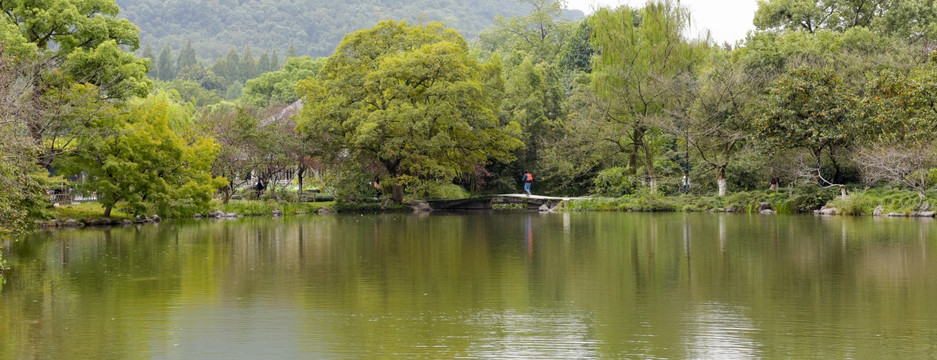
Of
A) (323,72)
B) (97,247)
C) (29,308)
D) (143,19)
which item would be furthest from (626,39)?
(143,19)

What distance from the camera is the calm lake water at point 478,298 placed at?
8016mm

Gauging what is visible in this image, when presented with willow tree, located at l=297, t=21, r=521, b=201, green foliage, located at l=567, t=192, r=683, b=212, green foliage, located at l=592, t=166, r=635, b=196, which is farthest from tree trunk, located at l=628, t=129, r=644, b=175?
willow tree, located at l=297, t=21, r=521, b=201

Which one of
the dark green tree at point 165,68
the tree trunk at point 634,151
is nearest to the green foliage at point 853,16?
the tree trunk at point 634,151

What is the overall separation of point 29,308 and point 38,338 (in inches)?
83.8

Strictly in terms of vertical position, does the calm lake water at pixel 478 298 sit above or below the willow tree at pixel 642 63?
below

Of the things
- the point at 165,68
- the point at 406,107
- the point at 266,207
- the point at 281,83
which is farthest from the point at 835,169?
the point at 165,68

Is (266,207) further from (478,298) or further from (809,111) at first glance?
(478,298)

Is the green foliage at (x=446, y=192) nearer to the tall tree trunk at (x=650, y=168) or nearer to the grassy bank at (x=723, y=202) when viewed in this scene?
the grassy bank at (x=723, y=202)

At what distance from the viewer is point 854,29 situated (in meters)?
39.0

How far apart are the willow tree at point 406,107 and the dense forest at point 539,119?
9 cm

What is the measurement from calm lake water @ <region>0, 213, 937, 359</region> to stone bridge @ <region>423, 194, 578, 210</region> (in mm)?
18840

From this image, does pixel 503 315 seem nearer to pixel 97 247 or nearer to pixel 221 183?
pixel 97 247

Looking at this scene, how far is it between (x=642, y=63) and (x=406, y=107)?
10.1 metres

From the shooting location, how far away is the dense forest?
2683cm
